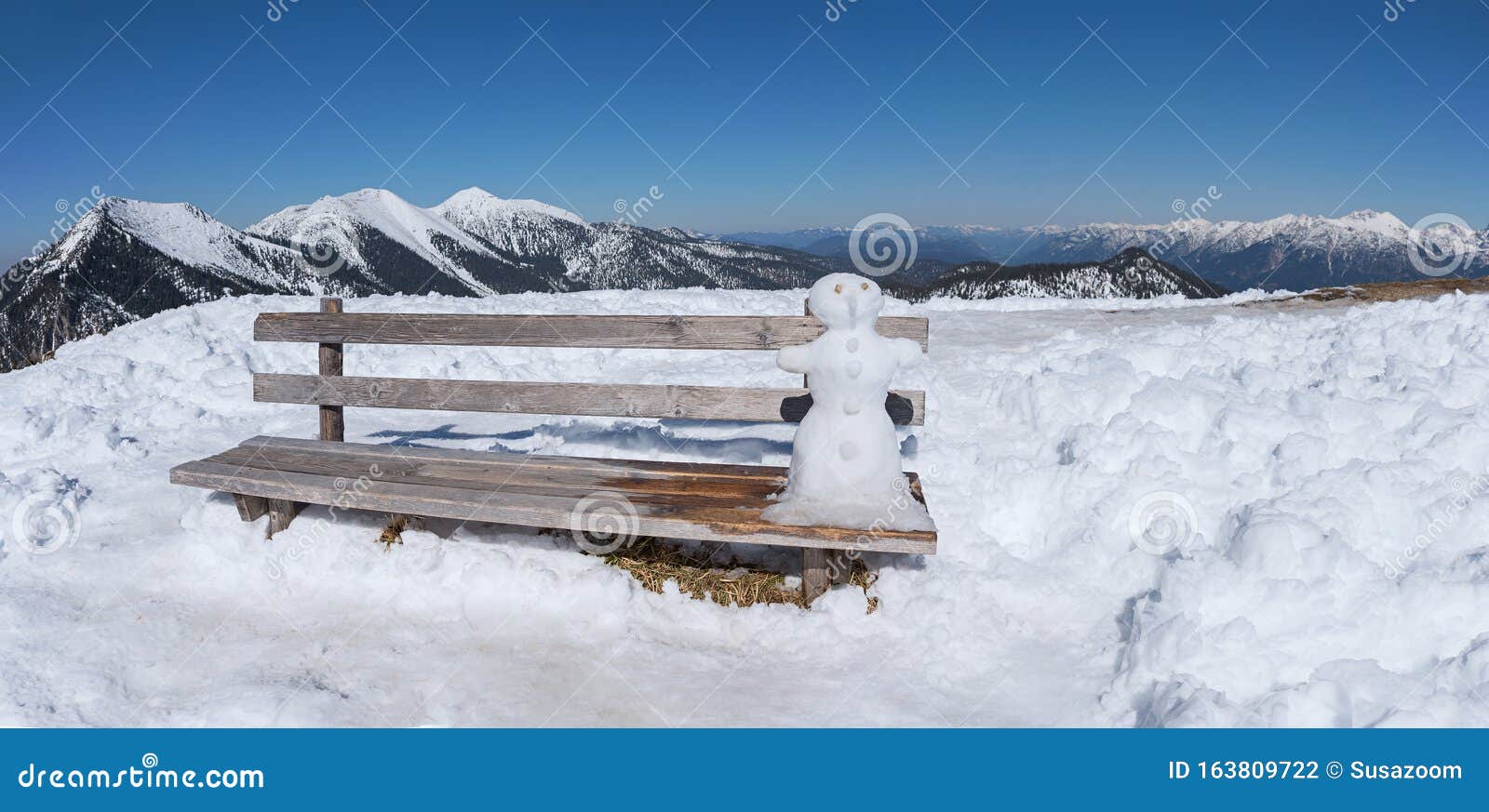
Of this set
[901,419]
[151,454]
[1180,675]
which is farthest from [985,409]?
[151,454]

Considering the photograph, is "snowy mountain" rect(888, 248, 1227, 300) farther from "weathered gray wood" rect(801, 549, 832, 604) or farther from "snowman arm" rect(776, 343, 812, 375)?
"weathered gray wood" rect(801, 549, 832, 604)

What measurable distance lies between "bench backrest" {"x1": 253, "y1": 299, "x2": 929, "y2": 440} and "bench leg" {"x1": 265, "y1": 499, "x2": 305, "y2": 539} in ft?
3.29

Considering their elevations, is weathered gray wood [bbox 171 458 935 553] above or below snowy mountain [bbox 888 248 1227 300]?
below

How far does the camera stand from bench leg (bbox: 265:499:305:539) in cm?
498

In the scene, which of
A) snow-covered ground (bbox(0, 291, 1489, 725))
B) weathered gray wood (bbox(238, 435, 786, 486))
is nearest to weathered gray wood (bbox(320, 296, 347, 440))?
weathered gray wood (bbox(238, 435, 786, 486))

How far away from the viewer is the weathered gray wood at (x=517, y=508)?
3.85 meters

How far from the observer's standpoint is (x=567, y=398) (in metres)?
5.37

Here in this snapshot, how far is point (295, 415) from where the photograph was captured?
26.6 feet

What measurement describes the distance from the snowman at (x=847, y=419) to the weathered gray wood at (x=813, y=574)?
0.91 ft

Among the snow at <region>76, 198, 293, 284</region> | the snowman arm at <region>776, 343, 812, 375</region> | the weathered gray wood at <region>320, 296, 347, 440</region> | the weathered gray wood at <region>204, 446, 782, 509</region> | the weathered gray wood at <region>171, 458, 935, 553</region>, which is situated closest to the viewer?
the weathered gray wood at <region>171, 458, 935, 553</region>

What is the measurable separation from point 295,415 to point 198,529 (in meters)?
3.40

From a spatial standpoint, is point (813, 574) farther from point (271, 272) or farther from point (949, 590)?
point (271, 272)

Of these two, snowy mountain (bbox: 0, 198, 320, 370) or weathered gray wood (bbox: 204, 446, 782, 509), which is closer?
weathered gray wood (bbox: 204, 446, 782, 509)

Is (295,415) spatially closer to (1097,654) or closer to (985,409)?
(985,409)
